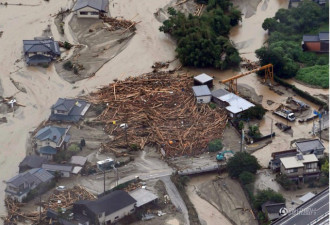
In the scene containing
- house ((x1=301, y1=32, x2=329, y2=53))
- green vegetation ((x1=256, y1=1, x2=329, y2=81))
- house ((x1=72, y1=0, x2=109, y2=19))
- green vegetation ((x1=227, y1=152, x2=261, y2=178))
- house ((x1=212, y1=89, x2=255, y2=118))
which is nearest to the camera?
green vegetation ((x1=227, y1=152, x2=261, y2=178))

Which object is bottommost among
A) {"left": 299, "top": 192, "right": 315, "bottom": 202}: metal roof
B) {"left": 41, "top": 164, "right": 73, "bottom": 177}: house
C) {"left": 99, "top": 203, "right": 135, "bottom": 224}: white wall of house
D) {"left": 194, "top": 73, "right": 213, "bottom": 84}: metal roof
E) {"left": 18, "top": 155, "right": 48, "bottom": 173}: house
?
{"left": 299, "top": 192, "right": 315, "bottom": 202}: metal roof

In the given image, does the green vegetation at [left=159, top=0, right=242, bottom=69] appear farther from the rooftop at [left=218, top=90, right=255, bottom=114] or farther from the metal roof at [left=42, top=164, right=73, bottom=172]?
the metal roof at [left=42, top=164, right=73, bottom=172]

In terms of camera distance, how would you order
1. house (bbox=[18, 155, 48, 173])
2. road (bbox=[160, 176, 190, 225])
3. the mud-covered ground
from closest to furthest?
road (bbox=[160, 176, 190, 225]) → house (bbox=[18, 155, 48, 173]) → the mud-covered ground

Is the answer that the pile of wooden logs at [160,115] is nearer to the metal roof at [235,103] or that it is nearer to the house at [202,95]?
the house at [202,95]

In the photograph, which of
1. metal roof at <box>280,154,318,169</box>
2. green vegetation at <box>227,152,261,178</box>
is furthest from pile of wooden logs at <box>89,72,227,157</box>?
metal roof at <box>280,154,318,169</box>

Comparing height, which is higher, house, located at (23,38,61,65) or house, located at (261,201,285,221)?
house, located at (23,38,61,65)

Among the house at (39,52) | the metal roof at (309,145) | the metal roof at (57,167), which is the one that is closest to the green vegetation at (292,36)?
the metal roof at (309,145)

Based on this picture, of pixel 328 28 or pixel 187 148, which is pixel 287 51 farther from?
pixel 187 148
